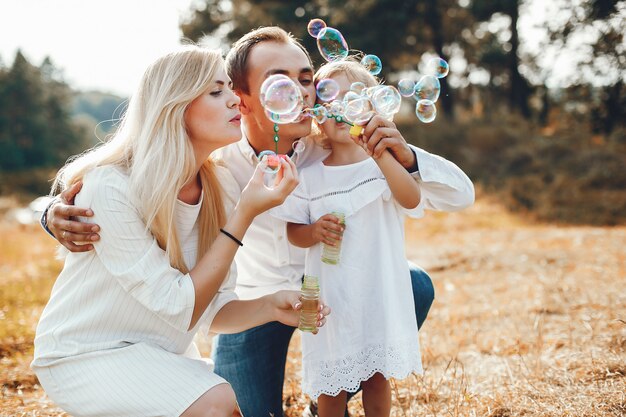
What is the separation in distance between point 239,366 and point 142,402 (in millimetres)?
1029

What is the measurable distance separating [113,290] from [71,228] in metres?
0.26

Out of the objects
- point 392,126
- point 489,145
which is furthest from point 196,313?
point 489,145

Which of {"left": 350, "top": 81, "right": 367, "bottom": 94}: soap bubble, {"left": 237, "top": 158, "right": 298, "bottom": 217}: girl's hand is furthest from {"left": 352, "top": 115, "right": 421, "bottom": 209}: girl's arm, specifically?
{"left": 237, "top": 158, "right": 298, "bottom": 217}: girl's hand

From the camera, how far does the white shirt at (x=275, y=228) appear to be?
240 cm

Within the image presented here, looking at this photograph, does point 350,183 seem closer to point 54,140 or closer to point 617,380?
point 617,380

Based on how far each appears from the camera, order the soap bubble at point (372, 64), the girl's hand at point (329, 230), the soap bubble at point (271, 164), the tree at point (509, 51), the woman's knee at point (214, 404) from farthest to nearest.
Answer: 1. the tree at point (509, 51)
2. the soap bubble at point (372, 64)
3. the girl's hand at point (329, 230)
4. the soap bubble at point (271, 164)
5. the woman's knee at point (214, 404)

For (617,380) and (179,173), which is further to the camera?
(617,380)

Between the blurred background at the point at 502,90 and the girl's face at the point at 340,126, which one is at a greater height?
the blurred background at the point at 502,90

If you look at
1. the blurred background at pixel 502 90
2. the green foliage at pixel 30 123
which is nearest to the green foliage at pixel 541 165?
the blurred background at pixel 502 90

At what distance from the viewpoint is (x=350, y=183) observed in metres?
2.38

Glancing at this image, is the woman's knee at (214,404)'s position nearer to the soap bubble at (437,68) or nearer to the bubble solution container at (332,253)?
the bubble solution container at (332,253)

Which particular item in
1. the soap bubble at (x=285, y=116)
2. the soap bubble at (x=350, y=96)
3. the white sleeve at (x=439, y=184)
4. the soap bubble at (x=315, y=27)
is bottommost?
the white sleeve at (x=439, y=184)

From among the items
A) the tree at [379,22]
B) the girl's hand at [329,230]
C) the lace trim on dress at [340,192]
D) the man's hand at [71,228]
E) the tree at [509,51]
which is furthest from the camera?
the tree at [379,22]

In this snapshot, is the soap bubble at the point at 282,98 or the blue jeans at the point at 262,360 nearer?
the soap bubble at the point at 282,98
